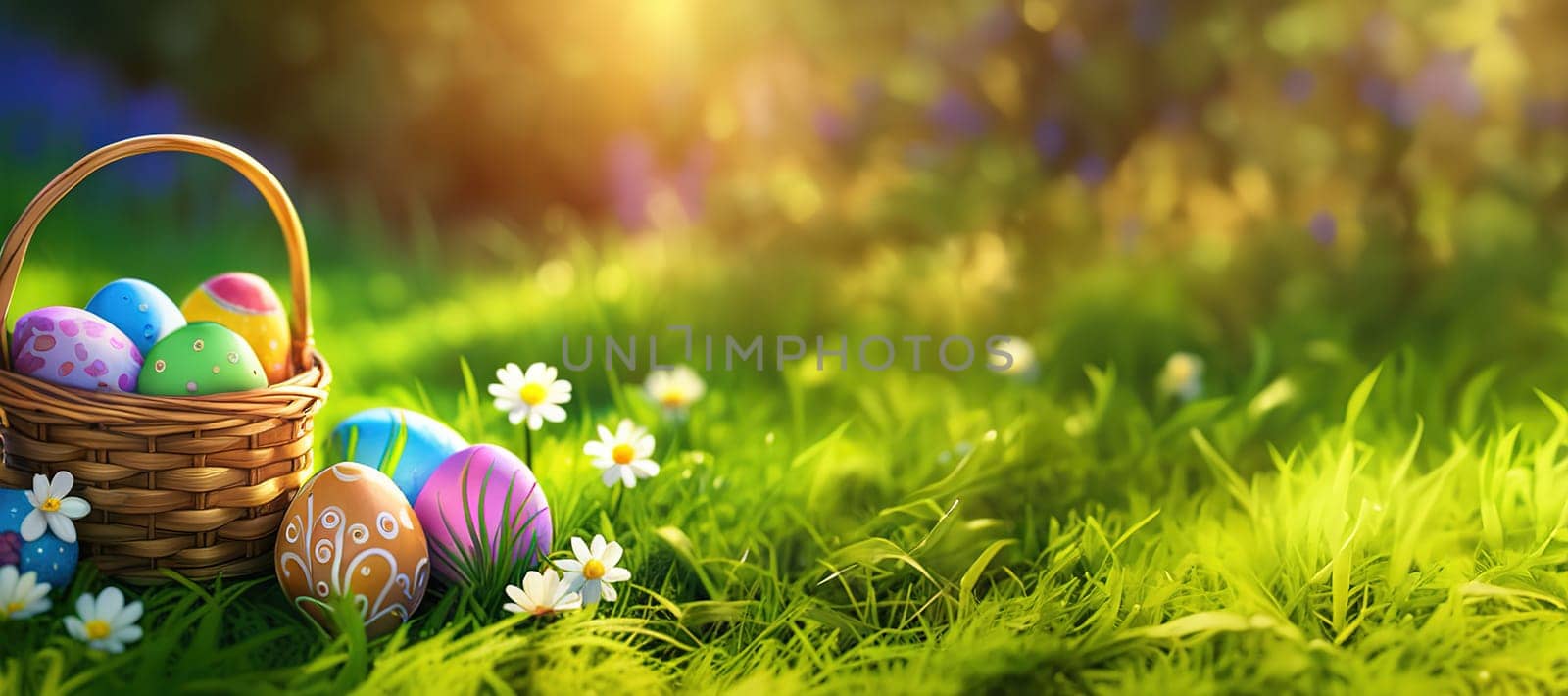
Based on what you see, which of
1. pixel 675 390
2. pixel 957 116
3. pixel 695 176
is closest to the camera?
pixel 675 390

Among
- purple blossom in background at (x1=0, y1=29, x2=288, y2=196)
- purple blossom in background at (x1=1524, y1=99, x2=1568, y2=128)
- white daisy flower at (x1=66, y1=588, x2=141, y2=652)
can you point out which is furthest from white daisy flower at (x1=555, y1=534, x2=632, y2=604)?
purple blossom in background at (x1=0, y1=29, x2=288, y2=196)

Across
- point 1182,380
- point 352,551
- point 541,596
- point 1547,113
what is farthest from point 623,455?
point 1547,113

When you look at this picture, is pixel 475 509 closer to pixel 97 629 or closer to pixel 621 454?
pixel 621 454

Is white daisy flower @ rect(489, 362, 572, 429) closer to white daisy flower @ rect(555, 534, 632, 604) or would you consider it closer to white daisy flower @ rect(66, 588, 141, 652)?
white daisy flower @ rect(555, 534, 632, 604)

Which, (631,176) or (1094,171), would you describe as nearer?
(1094,171)

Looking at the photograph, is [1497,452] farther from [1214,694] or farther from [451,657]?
[451,657]

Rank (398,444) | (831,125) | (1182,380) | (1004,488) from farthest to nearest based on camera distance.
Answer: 1. (831,125)
2. (1182,380)
3. (1004,488)
4. (398,444)

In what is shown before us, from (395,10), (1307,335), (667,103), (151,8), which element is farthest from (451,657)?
(151,8)
